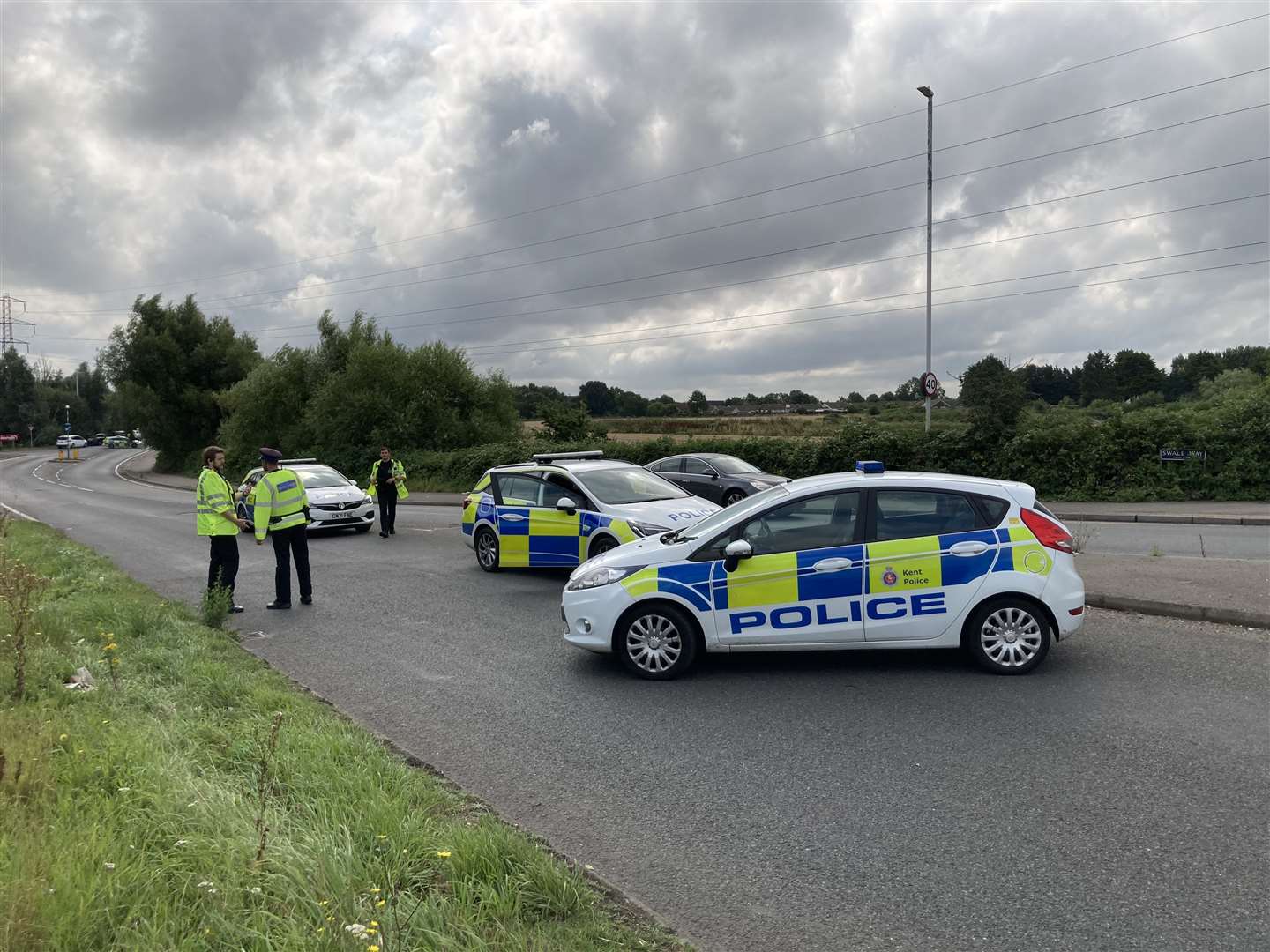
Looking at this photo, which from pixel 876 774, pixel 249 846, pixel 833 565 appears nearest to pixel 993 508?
pixel 833 565

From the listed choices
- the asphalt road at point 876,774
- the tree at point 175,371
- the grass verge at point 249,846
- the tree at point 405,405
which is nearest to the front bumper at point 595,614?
the asphalt road at point 876,774

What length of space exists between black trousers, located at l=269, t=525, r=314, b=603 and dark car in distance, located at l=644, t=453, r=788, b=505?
9.65 m

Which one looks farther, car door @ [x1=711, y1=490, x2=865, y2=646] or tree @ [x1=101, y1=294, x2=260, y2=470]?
tree @ [x1=101, y1=294, x2=260, y2=470]

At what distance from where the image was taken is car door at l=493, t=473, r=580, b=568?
36.2 ft

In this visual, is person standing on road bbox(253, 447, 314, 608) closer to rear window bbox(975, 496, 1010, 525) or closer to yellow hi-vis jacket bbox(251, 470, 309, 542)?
yellow hi-vis jacket bbox(251, 470, 309, 542)

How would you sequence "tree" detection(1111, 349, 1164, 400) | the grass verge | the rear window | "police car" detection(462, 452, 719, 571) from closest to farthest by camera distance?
the grass verge < the rear window < "police car" detection(462, 452, 719, 571) < "tree" detection(1111, 349, 1164, 400)

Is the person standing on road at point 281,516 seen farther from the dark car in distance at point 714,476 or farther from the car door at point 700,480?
the car door at point 700,480

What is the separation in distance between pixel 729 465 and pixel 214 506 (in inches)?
502

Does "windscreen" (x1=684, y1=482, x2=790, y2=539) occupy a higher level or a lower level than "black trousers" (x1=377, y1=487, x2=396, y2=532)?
higher

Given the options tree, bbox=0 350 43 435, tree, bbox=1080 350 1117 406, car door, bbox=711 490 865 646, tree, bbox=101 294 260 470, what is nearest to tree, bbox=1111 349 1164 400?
tree, bbox=1080 350 1117 406

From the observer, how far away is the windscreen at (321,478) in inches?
722

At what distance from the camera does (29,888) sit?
9.41ft

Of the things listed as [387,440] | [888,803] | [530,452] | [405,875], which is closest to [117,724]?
[405,875]

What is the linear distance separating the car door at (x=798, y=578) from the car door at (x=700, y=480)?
42.3 ft
